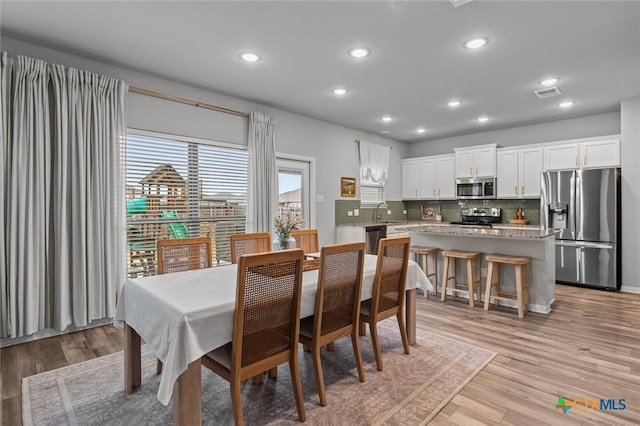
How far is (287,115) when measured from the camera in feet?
16.8

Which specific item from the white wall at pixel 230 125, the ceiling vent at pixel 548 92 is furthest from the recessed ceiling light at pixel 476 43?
the white wall at pixel 230 125

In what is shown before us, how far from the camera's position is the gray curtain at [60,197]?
2873 mm

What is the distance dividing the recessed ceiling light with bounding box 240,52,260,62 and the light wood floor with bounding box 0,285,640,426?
281 cm

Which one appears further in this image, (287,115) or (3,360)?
(287,115)

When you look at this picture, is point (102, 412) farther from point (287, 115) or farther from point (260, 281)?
point (287, 115)

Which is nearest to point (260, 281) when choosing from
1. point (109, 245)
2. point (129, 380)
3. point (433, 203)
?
point (129, 380)

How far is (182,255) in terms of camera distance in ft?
8.86

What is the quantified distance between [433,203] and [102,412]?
6.62m

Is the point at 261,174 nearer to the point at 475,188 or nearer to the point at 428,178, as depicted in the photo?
the point at 428,178

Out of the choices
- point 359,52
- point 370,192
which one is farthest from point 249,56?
point 370,192

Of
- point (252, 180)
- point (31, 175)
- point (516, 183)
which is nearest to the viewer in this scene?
point (31, 175)

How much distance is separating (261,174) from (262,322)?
10.1 ft

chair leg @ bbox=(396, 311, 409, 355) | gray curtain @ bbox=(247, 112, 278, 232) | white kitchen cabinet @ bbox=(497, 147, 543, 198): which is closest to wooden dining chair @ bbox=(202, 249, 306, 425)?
chair leg @ bbox=(396, 311, 409, 355)

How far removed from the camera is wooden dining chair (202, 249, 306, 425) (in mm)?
1694
